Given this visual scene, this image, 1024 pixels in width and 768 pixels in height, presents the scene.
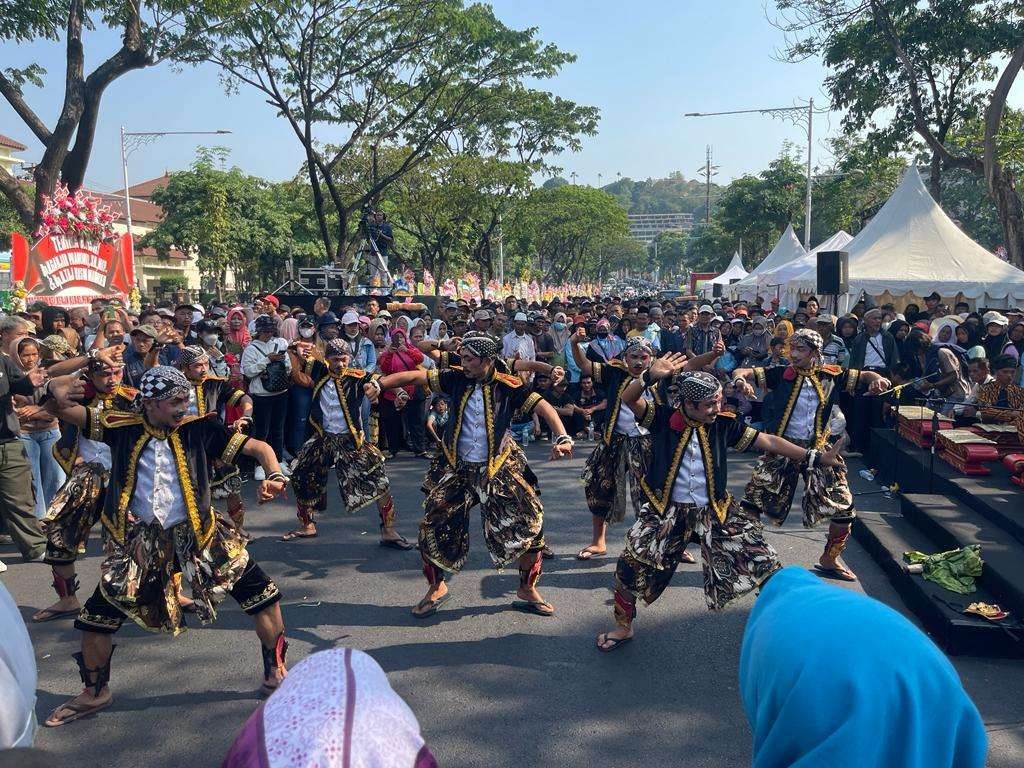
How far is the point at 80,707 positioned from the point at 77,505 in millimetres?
1401

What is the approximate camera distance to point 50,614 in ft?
18.0

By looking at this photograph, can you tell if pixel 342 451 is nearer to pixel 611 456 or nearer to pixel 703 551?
pixel 611 456

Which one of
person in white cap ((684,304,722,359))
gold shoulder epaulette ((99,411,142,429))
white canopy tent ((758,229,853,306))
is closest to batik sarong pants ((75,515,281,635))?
gold shoulder epaulette ((99,411,142,429))

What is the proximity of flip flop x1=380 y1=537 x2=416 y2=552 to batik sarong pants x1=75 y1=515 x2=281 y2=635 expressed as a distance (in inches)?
104

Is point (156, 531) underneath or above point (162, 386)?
underneath

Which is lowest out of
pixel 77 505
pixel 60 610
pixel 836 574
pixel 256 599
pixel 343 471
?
pixel 836 574

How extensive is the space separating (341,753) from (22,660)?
3.02ft

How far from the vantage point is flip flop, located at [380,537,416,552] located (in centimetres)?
701

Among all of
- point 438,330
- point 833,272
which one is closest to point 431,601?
point 438,330

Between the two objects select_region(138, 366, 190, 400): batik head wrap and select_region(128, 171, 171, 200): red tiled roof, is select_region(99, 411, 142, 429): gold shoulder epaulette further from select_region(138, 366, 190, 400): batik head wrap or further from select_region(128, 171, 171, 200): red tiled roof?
select_region(128, 171, 171, 200): red tiled roof

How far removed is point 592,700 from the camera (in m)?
4.39

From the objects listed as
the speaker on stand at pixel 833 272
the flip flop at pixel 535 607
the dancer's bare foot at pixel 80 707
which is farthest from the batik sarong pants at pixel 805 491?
the speaker on stand at pixel 833 272

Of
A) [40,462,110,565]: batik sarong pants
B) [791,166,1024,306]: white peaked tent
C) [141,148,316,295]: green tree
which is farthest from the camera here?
[141,148,316,295]: green tree

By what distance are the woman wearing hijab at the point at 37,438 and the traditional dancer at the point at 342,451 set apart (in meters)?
2.04
